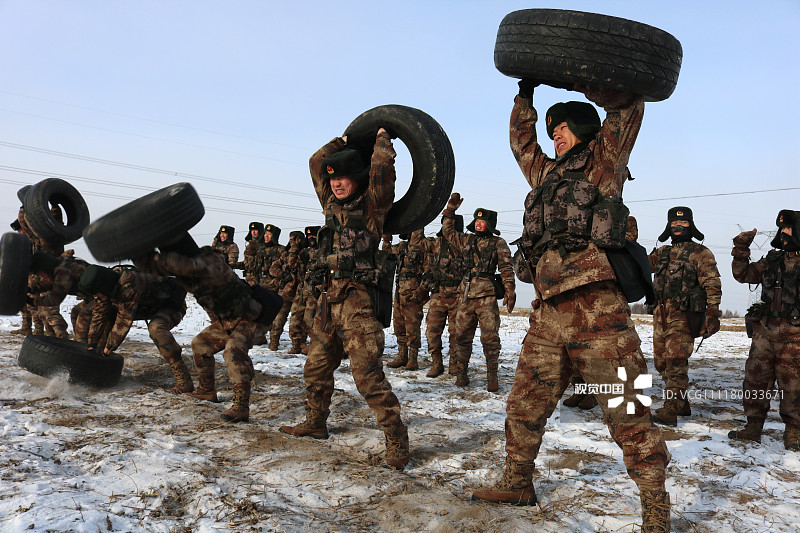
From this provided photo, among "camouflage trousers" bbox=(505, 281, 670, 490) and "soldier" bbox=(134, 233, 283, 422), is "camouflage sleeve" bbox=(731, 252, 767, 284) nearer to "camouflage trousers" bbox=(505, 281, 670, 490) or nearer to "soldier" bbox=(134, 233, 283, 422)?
"camouflage trousers" bbox=(505, 281, 670, 490)

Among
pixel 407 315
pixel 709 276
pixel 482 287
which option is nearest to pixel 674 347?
pixel 709 276

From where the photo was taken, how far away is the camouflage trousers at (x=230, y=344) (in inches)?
215

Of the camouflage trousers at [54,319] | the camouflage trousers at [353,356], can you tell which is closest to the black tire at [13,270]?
the camouflage trousers at [54,319]

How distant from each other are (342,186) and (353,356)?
58.7 inches

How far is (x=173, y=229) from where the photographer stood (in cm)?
413

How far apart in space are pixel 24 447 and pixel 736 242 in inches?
281

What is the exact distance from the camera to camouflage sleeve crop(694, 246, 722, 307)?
6.24m

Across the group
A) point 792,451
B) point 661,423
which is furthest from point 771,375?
point 661,423

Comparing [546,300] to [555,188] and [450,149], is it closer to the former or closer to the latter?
[555,188]

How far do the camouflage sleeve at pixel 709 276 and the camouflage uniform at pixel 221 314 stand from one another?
5437 millimetres

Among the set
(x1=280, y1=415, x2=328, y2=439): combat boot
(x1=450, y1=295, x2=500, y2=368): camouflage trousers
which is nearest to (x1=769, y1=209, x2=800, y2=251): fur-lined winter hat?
(x1=450, y1=295, x2=500, y2=368): camouflage trousers

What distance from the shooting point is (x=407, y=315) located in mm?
10211

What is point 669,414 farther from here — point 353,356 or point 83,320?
point 83,320

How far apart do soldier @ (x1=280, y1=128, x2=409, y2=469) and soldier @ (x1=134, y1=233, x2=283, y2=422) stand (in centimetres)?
96
